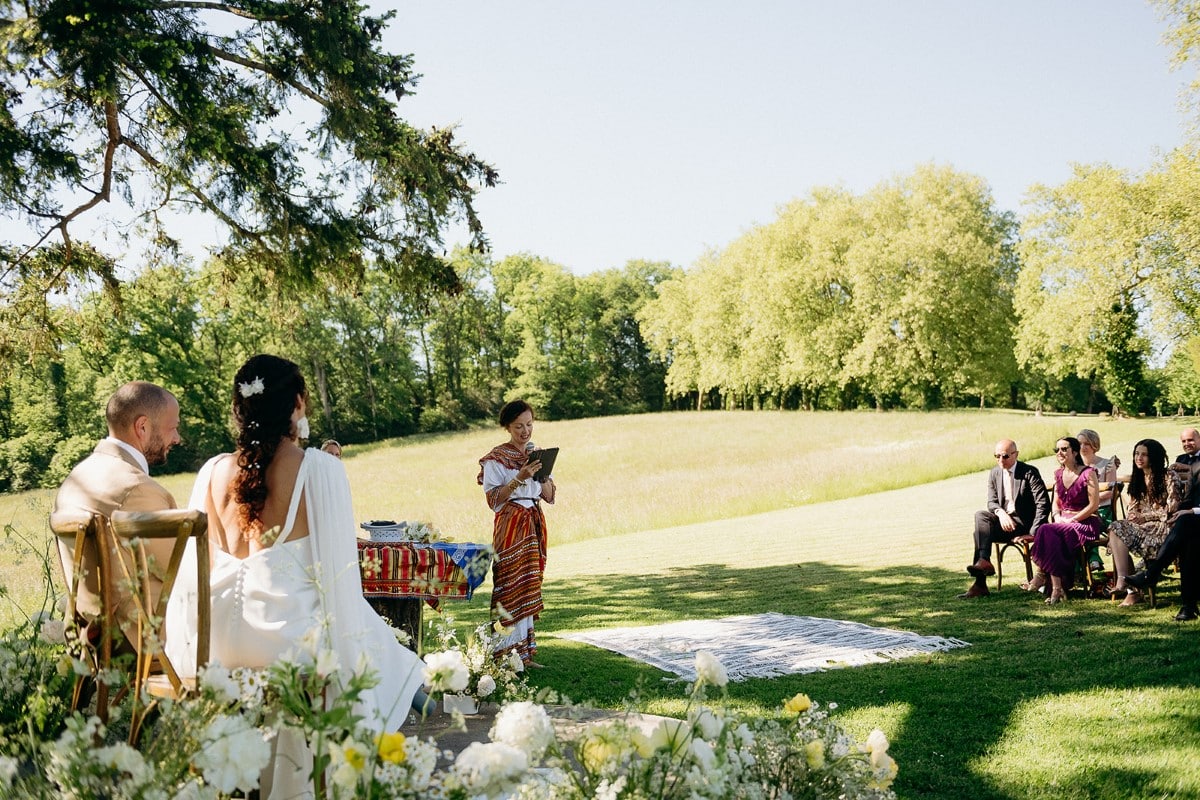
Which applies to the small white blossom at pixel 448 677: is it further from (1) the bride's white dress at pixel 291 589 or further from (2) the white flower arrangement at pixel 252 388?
(2) the white flower arrangement at pixel 252 388

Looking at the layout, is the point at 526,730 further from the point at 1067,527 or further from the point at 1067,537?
the point at 1067,537

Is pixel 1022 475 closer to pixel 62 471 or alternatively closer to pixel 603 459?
pixel 603 459

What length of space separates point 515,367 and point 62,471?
31.3 m

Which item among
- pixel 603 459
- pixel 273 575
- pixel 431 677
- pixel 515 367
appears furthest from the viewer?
pixel 515 367

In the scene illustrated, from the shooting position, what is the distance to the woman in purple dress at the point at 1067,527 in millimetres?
8828

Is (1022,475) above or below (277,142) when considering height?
below

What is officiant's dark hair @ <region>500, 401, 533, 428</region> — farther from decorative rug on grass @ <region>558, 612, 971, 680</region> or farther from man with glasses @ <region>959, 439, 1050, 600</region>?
man with glasses @ <region>959, 439, 1050, 600</region>

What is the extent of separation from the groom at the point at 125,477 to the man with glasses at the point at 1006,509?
7931 millimetres

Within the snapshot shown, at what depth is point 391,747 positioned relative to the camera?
61.8 inches

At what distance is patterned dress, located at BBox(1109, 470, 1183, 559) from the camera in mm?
8273

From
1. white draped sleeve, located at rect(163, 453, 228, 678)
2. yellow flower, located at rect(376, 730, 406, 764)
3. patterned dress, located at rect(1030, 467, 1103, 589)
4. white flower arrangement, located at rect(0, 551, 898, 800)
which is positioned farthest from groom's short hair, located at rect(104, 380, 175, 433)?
patterned dress, located at rect(1030, 467, 1103, 589)

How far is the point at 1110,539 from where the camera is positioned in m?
8.53

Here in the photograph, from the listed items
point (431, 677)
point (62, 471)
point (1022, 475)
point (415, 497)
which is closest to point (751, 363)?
point (415, 497)

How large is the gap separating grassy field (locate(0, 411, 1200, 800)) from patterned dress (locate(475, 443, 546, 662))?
553 mm
